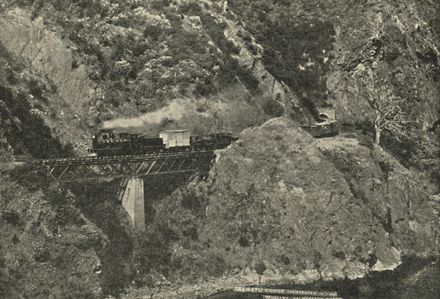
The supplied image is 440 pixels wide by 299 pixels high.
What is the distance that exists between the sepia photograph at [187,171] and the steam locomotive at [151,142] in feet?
0.49

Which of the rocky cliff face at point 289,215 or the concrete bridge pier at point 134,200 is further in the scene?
the rocky cliff face at point 289,215

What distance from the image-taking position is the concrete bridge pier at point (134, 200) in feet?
202

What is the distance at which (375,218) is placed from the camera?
70.4 meters

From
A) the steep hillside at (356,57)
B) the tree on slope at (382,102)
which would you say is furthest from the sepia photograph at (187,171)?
the steep hillside at (356,57)

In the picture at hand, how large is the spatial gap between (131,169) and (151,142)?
14.6 feet

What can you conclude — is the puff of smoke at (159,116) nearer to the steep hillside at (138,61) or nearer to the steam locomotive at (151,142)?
the steep hillside at (138,61)

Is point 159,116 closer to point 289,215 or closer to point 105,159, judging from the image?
point 105,159

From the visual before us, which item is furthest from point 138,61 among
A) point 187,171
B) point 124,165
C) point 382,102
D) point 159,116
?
point 382,102

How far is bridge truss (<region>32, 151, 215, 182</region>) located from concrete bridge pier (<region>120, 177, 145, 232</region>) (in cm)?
81

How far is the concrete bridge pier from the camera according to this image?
61500 millimetres

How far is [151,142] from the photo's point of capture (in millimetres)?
64875

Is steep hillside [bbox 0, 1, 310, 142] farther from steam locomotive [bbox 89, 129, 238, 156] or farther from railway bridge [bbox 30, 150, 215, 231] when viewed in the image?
railway bridge [bbox 30, 150, 215, 231]

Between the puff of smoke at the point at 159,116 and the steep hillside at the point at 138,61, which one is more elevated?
the steep hillside at the point at 138,61

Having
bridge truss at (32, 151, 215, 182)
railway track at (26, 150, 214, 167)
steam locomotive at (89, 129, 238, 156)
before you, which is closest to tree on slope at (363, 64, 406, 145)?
steam locomotive at (89, 129, 238, 156)
